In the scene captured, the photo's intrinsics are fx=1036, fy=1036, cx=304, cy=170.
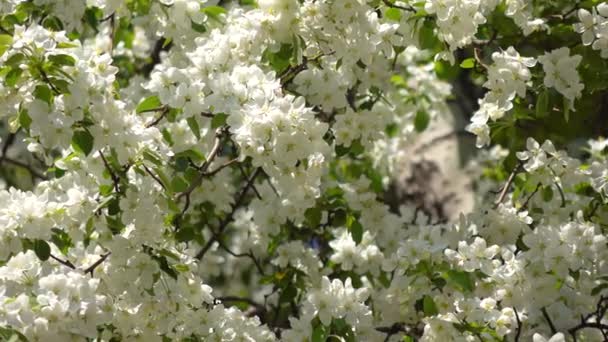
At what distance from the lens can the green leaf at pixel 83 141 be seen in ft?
7.47

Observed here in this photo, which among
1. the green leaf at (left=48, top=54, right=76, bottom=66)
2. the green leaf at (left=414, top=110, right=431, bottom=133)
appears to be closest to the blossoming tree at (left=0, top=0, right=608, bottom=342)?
the green leaf at (left=48, top=54, right=76, bottom=66)

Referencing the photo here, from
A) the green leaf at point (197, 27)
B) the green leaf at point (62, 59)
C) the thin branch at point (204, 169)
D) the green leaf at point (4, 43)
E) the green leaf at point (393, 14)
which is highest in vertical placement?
the green leaf at point (4, 43)

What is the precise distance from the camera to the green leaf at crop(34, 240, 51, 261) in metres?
2.31

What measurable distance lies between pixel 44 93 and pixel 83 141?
0.14 meters

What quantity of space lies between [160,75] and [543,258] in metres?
1.07

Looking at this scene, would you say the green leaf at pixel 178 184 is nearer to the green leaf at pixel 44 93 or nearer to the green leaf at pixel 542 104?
the green leaf at pixel 44 93

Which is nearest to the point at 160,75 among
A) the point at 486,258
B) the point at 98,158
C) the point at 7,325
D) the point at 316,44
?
the point at 98,158

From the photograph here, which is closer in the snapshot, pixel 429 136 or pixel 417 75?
pixel 417 75

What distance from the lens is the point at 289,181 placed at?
2.62 meters

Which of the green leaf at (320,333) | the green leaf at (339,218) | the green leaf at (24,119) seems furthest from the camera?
the green leaf at (339,218)

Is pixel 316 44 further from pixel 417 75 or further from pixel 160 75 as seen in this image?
pixel 417 75

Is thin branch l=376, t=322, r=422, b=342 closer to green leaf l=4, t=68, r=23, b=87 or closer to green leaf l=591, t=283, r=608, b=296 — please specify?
green leaf l=591, t=283, r=608, b=296

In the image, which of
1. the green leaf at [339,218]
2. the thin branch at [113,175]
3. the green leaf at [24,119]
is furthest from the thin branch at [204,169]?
the green leaf at [24,119]

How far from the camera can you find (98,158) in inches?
100
